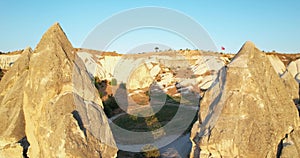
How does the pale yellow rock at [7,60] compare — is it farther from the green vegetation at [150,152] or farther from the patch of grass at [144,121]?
the green vegetation at [150,152]

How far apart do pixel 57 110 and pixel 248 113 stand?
4.04m

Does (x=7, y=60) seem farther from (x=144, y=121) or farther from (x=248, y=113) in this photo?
(x=248, y=113)

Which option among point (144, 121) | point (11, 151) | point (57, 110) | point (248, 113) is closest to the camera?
point (57, 110)

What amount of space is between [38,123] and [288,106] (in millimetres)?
5534

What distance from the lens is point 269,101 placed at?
6094 millimetres

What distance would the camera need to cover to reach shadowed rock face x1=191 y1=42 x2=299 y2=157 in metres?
5.84

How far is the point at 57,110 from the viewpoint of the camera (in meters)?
5.63

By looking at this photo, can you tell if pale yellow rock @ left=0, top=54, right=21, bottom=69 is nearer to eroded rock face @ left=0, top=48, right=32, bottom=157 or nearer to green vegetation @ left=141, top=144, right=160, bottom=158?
green vegetation @ left=141, top=144, right=160, bottom=158

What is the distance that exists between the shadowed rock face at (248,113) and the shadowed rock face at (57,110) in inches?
94.5

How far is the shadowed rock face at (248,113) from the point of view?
5.84m

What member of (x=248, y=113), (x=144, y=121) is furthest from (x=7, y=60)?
(x=248, y=113)

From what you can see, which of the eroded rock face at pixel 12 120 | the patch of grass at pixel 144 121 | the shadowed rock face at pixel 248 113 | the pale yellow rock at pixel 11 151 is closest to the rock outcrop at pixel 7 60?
the patch of grass at pixel 144 121

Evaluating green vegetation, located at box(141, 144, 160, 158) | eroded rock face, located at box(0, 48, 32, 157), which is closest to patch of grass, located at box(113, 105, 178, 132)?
green vegetation, located at box(141, 144, 160, 158)

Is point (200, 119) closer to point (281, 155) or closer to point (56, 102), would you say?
point (281, 155)
